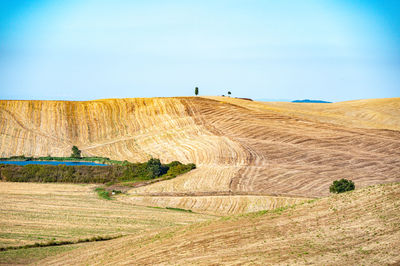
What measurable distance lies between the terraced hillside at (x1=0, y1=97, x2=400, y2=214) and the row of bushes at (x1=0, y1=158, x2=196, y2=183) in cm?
427

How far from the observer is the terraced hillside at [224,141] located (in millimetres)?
52281

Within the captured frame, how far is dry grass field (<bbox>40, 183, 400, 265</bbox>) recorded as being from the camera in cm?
2184

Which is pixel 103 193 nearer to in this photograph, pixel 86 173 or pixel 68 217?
pixel 86 173

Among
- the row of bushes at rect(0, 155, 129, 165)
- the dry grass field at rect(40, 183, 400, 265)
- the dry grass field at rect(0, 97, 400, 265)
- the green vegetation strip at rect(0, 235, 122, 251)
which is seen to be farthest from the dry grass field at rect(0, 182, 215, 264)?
the row of bushes at rect(0, 155, 129, 165)

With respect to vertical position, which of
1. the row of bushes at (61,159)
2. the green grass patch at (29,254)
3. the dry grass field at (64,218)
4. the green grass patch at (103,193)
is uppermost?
the row of bushes at (61,159)

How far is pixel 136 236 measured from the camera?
101 ft

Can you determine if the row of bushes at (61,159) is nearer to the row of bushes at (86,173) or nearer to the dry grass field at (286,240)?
the row of bushes at (86,173)

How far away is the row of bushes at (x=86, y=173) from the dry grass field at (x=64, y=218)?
4.58m

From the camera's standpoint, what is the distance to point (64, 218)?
128 feet

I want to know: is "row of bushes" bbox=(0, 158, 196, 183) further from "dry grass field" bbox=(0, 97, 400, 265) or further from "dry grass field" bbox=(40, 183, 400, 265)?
"dry grass field" bbox=(40, 183, 400, 265)

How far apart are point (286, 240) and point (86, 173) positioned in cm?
3886

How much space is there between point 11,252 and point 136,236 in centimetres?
736

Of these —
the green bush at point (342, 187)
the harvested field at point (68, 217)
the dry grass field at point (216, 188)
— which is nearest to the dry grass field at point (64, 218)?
the harvested field at point (68, 217)

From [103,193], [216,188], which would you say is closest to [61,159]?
[103,193]
